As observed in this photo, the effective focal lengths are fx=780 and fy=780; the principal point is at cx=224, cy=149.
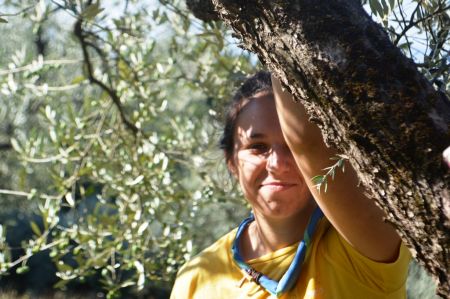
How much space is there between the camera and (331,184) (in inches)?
53.0

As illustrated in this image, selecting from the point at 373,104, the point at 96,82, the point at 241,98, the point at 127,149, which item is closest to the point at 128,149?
the point at 127,149

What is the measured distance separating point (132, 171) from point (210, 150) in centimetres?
40

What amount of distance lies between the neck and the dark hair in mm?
296

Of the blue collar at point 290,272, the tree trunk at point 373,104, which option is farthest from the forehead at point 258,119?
the tree trunk at point 373,104

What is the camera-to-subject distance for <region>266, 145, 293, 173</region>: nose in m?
1.90

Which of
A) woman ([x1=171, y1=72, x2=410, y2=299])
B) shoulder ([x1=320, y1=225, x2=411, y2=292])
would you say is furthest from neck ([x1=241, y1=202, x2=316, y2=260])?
shoulder ([x1=320, y1=225, x2=411, y2=292])

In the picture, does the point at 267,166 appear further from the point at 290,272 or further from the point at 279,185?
the point at 290,272

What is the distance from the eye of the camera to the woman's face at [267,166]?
189 centimetres

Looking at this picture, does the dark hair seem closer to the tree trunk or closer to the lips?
the lips

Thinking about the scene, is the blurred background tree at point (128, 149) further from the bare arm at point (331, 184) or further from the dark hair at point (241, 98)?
the bare arm at point (331, 184)

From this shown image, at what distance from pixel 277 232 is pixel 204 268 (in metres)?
0.25

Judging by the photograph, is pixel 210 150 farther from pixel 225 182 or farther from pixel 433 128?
pixel 433 128

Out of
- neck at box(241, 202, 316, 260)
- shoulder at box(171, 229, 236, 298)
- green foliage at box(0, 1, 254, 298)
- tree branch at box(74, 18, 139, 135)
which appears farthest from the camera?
green foliage at box(0, 1, 254, 298)

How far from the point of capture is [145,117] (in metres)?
3.43
